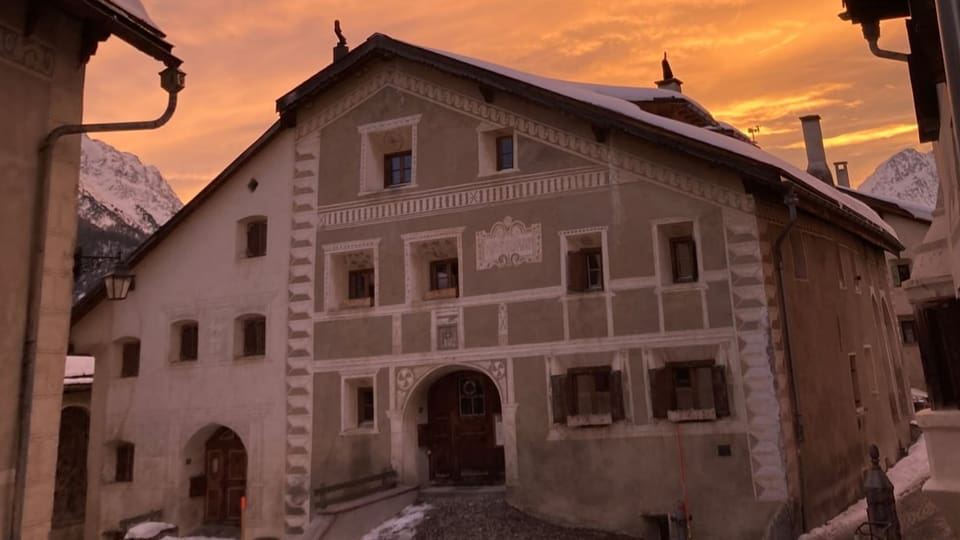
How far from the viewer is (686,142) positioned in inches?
583

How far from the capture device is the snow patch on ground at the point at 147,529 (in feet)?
56.5

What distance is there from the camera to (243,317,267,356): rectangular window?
19094mm

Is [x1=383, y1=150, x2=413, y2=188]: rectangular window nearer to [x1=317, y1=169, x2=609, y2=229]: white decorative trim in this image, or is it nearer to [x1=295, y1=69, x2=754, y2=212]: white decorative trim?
[x1=317, y1=169, x2=609, y2=229]: white decorative trim

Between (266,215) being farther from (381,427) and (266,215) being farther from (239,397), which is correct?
(381,427)

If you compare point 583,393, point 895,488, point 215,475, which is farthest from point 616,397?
point 215,475

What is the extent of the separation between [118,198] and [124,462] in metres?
91.2

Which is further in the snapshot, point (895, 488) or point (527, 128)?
point (895, 488)

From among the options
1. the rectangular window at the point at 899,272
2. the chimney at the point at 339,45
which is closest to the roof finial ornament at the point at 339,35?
the chimney at the point at 339,45

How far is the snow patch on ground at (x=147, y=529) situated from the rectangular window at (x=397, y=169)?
29.7ft

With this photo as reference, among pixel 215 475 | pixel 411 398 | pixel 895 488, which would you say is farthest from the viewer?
pixel 215 475

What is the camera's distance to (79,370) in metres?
22.7

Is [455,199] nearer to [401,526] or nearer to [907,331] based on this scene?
[401,526]

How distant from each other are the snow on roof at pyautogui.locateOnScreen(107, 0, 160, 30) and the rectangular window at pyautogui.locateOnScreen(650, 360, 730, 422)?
10392 millimetres

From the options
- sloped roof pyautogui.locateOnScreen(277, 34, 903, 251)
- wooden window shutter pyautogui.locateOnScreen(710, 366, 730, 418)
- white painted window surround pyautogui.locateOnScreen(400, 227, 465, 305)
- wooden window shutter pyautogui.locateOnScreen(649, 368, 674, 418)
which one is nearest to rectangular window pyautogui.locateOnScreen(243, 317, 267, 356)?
white painted window surround pyautogui.locateOnScreen(400, 227, 465, 305)
